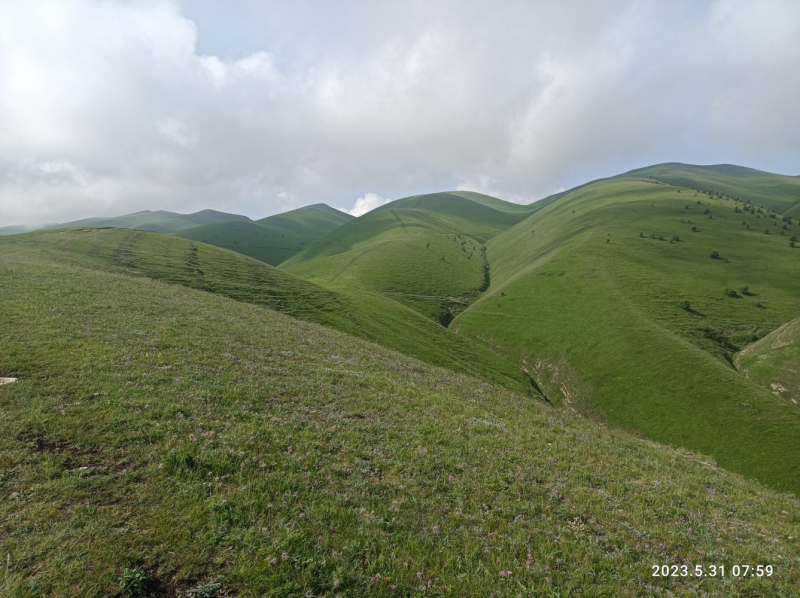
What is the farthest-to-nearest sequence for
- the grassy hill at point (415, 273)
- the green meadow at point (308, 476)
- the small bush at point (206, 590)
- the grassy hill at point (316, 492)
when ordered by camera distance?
the grassy hill at point (415, 273), the green meadow at point (308, 476), the grassy hill at point (316, 492), the small bush at point (206, 590)

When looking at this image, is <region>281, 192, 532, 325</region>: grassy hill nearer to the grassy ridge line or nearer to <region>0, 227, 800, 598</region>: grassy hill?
the grassy ridge line

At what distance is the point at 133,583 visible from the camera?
588 cm

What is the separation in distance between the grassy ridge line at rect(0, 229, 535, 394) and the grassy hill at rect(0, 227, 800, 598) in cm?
3040

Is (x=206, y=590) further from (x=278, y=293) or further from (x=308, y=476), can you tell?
(x=278, y=293)

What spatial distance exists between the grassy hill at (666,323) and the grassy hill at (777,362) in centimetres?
227

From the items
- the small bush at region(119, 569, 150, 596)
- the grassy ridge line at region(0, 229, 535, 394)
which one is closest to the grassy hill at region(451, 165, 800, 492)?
the grassy ridge line at region(0, 229, 535, 394)

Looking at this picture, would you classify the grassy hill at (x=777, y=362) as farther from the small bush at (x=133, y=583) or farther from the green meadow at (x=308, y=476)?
the small bush at (x=133, y=583)

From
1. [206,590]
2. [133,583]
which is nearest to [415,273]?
[206,590]

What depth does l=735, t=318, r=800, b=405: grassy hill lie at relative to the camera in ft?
156

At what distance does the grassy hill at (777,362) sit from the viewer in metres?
47.4

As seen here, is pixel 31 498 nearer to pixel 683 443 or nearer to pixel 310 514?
pixel 310 514

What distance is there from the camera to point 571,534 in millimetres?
9328

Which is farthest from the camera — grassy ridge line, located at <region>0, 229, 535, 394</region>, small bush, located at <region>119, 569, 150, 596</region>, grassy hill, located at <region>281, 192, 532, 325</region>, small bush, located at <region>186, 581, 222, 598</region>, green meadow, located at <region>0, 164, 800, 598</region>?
grassy hill, located at <region>281, 192, 532, 325</region>

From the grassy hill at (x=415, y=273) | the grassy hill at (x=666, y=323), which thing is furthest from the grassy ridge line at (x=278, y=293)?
the grassy hill at (x=415, y=273)
